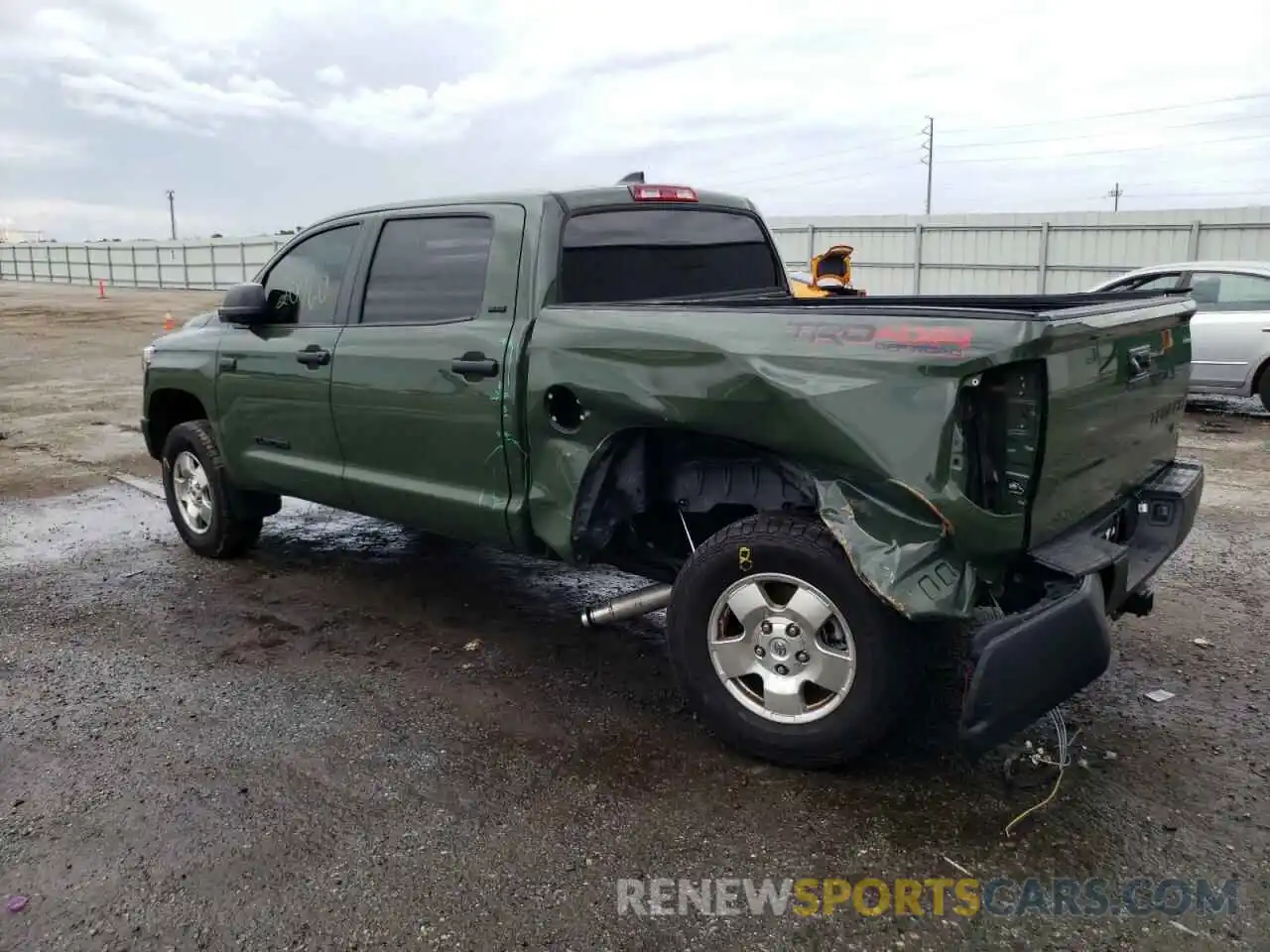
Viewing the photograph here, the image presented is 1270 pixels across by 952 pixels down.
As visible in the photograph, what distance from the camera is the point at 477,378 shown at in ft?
13.4

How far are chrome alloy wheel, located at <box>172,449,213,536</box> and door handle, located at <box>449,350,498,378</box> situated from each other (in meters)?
2.37

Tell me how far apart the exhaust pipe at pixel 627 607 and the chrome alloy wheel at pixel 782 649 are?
42 cm

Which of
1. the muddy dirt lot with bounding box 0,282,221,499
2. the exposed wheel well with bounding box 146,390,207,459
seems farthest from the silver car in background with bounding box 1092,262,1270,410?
the muddy dirt lot with bounding box 0,282,221,499

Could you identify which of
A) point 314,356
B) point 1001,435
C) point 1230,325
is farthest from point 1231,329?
point 314,356

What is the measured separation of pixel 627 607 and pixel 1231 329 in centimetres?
873

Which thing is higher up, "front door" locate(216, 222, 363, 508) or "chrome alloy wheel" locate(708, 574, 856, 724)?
"front door" locate(216, 222, 363, 508)

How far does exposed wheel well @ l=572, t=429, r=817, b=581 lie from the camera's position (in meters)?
3.69

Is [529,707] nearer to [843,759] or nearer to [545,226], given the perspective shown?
[843,759]

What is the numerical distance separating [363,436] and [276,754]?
1547 mm

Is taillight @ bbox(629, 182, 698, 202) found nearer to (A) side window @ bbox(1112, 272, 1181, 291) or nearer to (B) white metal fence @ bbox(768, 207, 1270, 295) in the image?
(A) side window @ bbox(1112, 272, 1181, 291)

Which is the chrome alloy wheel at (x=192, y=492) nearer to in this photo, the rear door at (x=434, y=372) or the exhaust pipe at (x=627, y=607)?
the rear door at (x=434, y=372)

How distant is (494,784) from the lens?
3.40 metres

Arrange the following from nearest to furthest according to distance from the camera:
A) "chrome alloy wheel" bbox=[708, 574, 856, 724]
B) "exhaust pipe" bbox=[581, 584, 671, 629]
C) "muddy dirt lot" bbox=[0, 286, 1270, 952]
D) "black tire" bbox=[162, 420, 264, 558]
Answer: "muddy dirt lot" bbox=[0, 286, 1270, 952] → "chrome alloy wheel" bbox=[708, 574, 856, 724] → "exhaust pipe" bbox=[581, 584, 671, 629] → "black tire" bbox=[162, 420, 264, 558]

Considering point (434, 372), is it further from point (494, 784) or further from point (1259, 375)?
point (1259, 375)
